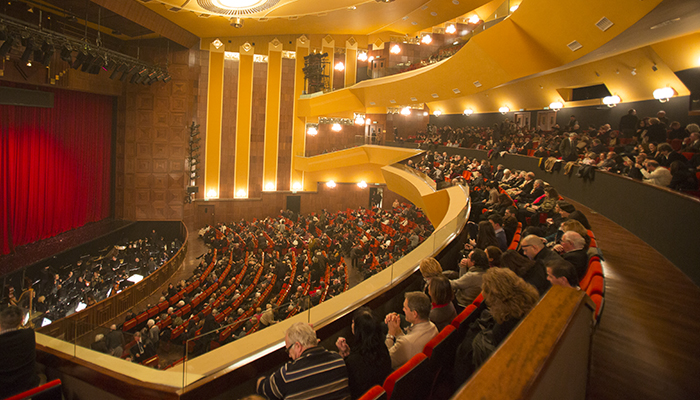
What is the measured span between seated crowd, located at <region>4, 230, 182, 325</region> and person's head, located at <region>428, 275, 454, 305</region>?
6.19m

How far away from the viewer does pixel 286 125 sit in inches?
684

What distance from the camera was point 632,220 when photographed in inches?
203

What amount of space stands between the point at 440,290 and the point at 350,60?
1641 centimetres

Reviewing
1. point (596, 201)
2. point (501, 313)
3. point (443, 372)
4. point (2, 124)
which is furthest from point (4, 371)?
point (2, 124)

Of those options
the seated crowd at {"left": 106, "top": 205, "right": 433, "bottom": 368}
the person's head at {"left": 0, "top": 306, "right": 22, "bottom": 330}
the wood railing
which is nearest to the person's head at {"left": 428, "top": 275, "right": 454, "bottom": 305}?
the seated crowd at {"left": 106, "top": 205, "right": 433, "bottom": 368}

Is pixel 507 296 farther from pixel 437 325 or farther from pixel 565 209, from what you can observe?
pixel 565 209

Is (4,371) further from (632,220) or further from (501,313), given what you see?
(632,220)

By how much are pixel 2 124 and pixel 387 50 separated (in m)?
13.1

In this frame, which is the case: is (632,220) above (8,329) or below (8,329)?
above

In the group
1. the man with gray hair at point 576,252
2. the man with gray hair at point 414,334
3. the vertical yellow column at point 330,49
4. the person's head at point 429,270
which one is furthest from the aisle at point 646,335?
the vertical yellow column at point 330,49

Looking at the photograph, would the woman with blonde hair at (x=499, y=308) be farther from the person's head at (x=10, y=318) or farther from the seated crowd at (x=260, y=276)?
the person's head at (x=10, y=318)

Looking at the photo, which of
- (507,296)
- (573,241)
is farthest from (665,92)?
(507,296)

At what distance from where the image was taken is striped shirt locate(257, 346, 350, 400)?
5.70 ft

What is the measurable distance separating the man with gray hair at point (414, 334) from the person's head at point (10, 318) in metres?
2.10
